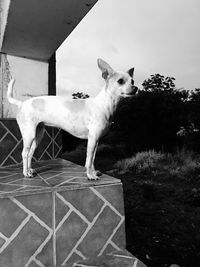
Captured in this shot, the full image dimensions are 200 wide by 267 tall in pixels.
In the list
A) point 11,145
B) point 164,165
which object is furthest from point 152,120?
point 11,145

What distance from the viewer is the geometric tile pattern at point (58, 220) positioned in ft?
2.32

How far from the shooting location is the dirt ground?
141cm

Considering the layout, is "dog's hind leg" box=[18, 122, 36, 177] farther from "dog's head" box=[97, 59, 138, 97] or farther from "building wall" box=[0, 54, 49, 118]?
"building wall" box=[0, 54, 49, 118]

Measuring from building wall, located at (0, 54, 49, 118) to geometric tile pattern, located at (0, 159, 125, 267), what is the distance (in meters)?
0.61

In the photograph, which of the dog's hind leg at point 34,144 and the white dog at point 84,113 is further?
the dog's hind leg at point 34,144

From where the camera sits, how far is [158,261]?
1.31 metres

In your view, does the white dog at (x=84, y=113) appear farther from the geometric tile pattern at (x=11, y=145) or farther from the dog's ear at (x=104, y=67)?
the geometric tile pattern at (x=11, y=145)

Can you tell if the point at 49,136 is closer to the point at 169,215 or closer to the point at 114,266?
the point at 114,266

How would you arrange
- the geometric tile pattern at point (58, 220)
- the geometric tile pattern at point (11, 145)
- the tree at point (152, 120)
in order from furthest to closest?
the tree at point (152, 120)
the geometric tile pattern at point (11, 145)
the geometric tile pattern at point (58, 220)

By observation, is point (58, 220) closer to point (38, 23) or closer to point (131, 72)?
point (131, 72)

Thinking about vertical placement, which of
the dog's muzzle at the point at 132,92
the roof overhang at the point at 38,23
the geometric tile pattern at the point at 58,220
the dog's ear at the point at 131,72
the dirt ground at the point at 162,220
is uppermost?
the roof overhang at the point at 38,23

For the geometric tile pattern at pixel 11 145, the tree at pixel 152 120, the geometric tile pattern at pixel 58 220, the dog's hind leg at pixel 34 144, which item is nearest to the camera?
the geometric tile pattern at pixel 58 220

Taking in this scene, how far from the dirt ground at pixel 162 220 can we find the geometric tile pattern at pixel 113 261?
567 mm

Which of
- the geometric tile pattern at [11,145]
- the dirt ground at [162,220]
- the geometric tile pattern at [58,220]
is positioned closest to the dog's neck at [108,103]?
the geometric tile pattern at [58,220]
